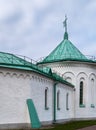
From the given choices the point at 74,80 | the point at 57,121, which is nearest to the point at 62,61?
the point at 74,80

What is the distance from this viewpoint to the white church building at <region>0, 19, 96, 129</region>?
20375mm

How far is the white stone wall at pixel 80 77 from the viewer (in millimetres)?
36375

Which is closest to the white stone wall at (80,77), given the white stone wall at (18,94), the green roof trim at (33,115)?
the white stone wall at (18,94)

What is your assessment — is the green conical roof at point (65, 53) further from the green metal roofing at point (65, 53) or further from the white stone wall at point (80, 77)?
the white stone wall at point (80, 77)

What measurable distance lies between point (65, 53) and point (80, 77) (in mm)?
3174

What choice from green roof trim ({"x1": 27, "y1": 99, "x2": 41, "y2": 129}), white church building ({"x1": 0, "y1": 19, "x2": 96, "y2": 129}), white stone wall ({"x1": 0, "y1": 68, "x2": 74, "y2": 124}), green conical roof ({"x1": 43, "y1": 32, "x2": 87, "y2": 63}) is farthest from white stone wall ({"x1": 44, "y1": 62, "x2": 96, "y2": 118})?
green roof trim ({"x1": 27, "y1": 99, "x2": 41, "y2": 129})

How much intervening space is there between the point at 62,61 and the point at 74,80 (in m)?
2.60

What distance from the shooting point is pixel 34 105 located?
21.7 meters

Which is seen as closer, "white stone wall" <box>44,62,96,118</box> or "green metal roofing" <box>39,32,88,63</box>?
"white stone wall" <box>44,62,96,118</box>

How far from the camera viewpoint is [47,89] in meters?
25.1

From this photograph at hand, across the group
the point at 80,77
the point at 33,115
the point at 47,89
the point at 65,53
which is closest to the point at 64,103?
the point at 80,77

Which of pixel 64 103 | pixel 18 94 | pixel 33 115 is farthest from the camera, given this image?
pixel 64 103

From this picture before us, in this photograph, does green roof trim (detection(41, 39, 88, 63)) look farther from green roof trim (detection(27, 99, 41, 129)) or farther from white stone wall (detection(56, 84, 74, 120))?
green roof trim (detection(27, 99, 41, 129))

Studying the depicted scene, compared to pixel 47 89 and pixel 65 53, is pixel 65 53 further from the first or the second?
pixel 47 89
